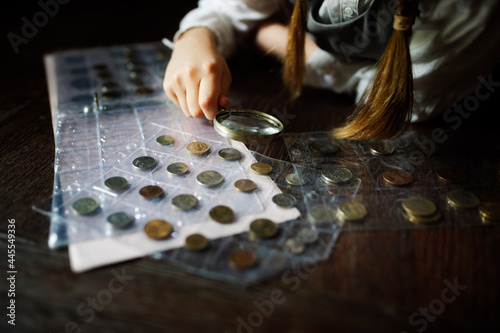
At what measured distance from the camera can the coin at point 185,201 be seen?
1.92ft

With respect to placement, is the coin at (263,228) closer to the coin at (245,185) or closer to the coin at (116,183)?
the coin at (245,185)

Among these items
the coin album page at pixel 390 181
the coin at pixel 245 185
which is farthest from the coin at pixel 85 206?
the coin album page at pixel 390 181

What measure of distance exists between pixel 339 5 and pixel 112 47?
75 centimetres

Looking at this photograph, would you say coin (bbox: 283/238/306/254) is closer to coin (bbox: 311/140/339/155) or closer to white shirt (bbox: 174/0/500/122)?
coin (bbox: 311/140/339/155)

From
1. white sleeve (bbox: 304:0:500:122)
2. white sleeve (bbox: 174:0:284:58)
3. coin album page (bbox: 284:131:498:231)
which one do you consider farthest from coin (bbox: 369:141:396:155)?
white sleeve (bbox: 174:0:284:58)

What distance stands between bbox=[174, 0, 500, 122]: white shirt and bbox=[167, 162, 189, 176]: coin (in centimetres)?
43

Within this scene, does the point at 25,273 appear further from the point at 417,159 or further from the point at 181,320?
the point at 417,159

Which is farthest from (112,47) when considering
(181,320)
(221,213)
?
(181,320)

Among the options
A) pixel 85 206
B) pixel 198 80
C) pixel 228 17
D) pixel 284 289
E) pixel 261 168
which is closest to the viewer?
pixel 284 289

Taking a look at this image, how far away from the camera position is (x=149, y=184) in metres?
0.64

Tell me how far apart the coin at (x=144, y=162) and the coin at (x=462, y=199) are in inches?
19.4

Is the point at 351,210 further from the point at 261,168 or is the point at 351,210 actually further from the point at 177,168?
the point at 177,168

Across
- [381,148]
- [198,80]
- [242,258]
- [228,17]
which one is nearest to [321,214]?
[242,258]

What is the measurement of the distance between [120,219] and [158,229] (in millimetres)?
60
